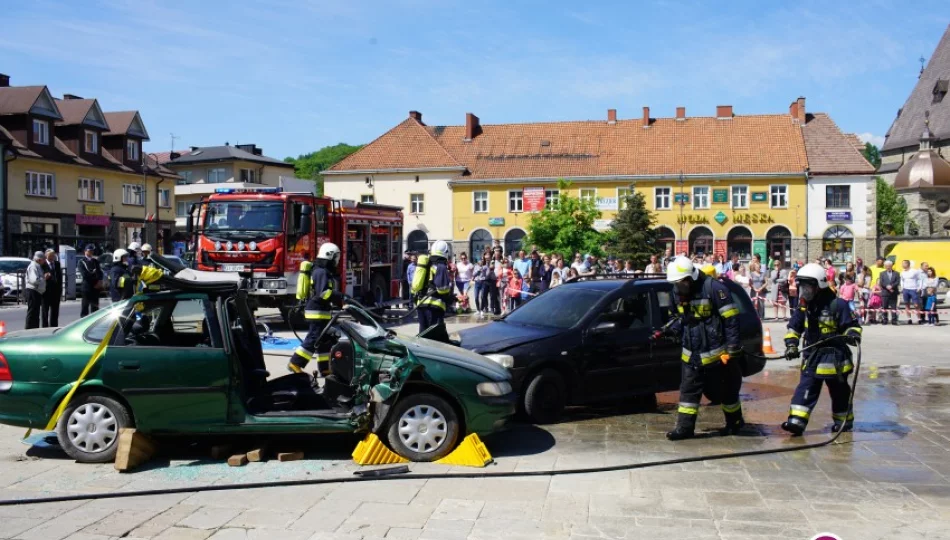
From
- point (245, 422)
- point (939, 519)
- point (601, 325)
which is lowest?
point (939, 519)

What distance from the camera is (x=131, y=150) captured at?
162ft

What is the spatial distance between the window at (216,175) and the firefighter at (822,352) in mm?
65948

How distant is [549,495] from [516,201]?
52.6 m

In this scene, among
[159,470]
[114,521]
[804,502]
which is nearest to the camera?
[114,521]

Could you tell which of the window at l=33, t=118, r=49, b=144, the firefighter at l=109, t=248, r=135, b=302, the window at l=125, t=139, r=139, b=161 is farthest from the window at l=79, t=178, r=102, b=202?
the firefighter at l=109, t=248, r=135, b=302

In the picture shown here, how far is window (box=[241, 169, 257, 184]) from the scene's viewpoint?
2785 inches

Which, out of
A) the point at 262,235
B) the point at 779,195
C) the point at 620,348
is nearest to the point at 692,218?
the point at 779,195

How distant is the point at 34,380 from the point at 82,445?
0.64 metres

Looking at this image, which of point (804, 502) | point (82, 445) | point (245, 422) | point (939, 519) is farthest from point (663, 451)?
point (82, 445)

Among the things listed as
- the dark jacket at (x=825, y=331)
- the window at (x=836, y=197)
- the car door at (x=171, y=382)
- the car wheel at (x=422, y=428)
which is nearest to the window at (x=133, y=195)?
the window at (x=836, y=197)

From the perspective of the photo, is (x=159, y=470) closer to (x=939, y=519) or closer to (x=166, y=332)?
(x=166, y=332)

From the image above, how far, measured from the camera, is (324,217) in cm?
1859

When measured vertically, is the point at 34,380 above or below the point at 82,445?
above

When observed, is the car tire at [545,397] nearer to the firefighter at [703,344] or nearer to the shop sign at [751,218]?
the firefighter at [703,344]
